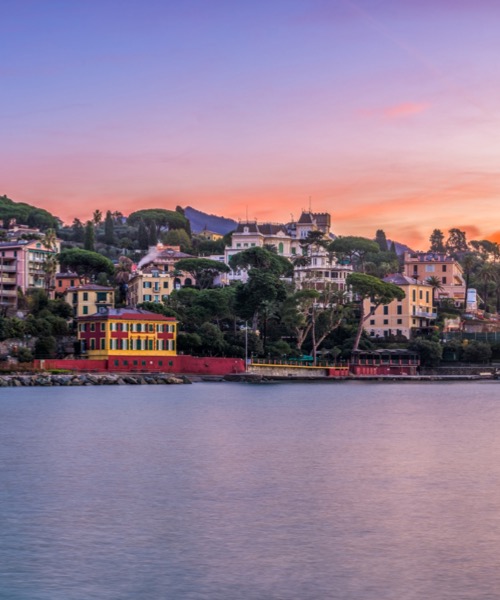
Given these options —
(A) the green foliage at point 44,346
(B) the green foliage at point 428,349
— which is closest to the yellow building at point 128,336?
(A) the green foliage at point 44,346

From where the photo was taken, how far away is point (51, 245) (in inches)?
5778

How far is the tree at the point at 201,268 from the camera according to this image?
160 m

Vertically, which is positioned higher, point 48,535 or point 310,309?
point 310,309

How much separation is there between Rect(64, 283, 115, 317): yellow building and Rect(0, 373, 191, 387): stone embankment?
1487 cm

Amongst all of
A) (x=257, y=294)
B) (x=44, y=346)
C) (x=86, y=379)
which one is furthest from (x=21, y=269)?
(x=257, y=294)

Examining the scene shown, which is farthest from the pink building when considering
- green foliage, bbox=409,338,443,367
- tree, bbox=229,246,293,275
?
green foliage, bbox=409,338,443,367

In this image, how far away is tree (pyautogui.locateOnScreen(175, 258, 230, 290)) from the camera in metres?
160

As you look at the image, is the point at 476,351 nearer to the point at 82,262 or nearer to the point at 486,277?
the point at 486,277

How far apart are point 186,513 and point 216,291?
321 feet

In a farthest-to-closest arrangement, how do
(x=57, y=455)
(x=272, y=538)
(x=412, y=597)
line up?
(x=57, y=455) → (x=272, y=538) → (x=412, y=597)

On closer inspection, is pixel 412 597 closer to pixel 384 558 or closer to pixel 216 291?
pixel 384 558

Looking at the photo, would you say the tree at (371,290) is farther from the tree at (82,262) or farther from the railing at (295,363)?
the tree at (82,262)

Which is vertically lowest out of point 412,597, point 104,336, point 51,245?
point 412,597

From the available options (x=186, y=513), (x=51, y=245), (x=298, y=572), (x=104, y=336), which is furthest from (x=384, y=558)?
(x=51, y=245)
